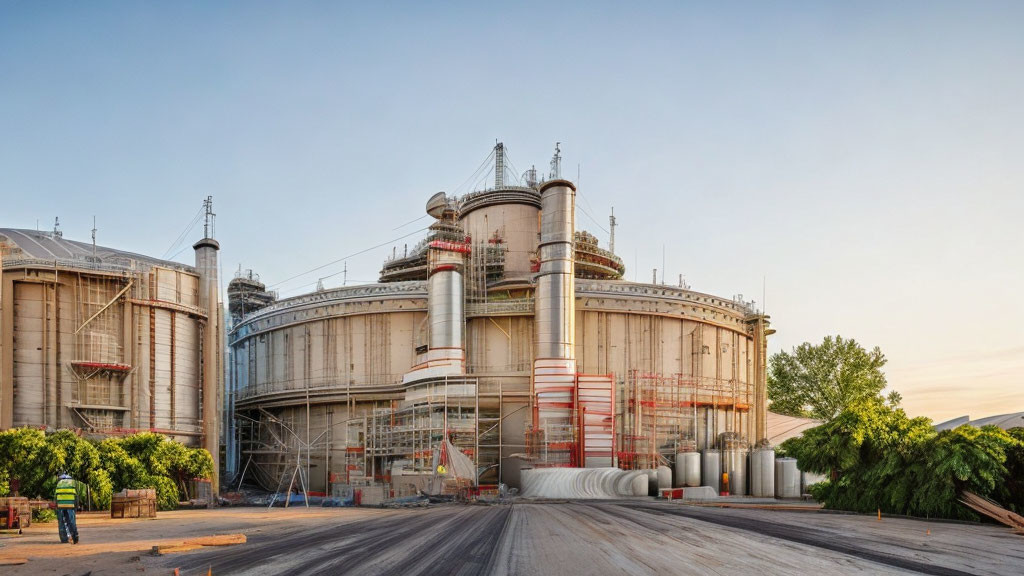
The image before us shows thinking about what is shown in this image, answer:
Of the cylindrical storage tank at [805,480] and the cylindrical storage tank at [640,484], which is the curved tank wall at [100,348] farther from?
the cylindrical storage tank at [805,480]

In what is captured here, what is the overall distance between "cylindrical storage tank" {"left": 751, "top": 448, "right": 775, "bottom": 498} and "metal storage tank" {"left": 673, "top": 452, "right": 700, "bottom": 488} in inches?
175

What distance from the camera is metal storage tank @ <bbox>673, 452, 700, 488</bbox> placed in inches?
2119

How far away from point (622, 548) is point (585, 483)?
1119 inches

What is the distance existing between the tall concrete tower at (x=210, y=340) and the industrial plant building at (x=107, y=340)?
0.23 ft

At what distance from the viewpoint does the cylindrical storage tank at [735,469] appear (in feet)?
183

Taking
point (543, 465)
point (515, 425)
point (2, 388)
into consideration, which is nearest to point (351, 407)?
point (515, 425)

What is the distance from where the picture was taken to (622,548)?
19406 millimetres

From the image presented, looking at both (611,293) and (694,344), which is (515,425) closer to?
(611,293)

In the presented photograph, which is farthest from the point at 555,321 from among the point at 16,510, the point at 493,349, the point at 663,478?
the point at 16,510

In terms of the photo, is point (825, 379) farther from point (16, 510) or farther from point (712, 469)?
point (16, 510)

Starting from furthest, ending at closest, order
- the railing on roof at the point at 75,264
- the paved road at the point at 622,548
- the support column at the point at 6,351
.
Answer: the railing on roof at the point at 75,264 → the support column at the point at 6,351 → the paved road at the point at 622,548

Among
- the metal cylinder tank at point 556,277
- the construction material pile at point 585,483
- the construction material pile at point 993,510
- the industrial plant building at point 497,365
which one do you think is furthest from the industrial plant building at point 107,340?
the construction material pile at point 993,510

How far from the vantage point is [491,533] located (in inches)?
934

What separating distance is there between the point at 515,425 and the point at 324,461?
1705 cm
